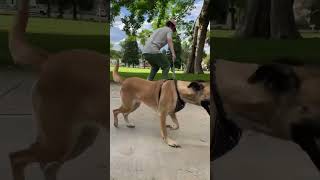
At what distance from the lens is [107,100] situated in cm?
271

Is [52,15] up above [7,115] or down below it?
above

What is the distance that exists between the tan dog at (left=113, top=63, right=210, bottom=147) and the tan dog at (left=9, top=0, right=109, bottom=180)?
Answer: 6.1 inches

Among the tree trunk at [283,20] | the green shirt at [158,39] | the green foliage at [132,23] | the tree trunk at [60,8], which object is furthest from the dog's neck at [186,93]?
the tree trunk at [60,8]

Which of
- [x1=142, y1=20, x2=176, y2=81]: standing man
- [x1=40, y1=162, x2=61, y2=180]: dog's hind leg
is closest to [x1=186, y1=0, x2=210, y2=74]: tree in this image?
[x1=142, y1=20, x2=176, y2=81]: standing man

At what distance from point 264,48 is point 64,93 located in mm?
1046

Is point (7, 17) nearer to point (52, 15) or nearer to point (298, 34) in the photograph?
point (52, 15)

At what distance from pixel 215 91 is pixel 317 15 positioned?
65cm

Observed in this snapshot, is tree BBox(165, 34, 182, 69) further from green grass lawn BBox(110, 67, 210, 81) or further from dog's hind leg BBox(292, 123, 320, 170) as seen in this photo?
dog's hind leg BBox(292, 123, 320, 170)

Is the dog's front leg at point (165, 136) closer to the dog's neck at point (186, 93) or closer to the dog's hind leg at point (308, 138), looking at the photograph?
the dog's neck at point (186, 93)

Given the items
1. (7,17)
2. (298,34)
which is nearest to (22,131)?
(7,17)

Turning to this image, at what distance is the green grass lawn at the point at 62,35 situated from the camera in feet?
8.85

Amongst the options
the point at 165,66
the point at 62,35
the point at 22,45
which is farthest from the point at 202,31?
the point at 22,45

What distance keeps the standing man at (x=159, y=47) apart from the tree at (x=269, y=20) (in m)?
0.35

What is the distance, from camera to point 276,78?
2680 millimetres
